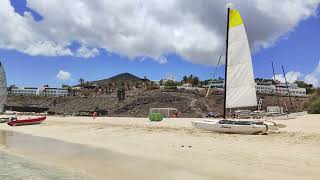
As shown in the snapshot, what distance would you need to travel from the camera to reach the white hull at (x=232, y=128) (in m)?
26.7

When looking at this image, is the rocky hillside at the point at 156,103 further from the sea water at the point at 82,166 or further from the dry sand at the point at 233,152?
the sea water at the point at 82,166

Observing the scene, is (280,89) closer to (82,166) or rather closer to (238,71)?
(238,71)

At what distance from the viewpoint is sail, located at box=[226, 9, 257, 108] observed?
3009cm

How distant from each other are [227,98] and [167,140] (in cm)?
661

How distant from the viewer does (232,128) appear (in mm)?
27688

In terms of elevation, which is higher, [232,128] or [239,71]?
[239,71]

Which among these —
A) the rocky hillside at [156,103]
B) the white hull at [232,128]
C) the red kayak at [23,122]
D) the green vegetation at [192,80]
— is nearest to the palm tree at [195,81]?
the green vegetation at [192,80]

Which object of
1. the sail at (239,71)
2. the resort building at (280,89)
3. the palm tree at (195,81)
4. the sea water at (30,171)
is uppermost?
the palm tree at (195,81)

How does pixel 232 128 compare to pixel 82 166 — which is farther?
pixel 232 128

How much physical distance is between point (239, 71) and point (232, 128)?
4.75 m

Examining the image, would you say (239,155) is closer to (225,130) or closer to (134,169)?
(134,169)

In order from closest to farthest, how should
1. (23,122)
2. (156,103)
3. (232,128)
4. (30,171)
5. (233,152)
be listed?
(30,171), (233,152), (232,128), (23,122), (156,103)

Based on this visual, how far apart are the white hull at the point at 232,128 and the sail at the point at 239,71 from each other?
7.62 ft

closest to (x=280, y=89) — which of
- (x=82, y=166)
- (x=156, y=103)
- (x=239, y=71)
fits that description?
(x=156, y=103)
